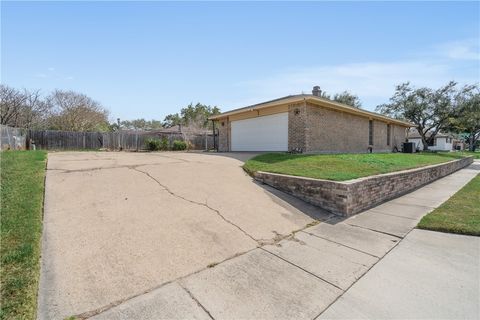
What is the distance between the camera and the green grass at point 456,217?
15.5 ft

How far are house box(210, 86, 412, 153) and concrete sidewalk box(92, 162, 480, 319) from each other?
8438mm

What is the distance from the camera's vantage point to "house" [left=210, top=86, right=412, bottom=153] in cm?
1228

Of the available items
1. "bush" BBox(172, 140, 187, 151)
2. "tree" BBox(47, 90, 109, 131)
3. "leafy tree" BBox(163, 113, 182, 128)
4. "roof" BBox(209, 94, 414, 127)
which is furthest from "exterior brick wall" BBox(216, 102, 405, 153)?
"leafy tree" BBox(163, 113, 182, 128)

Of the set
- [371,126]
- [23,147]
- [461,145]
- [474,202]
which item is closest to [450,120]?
[371,126]

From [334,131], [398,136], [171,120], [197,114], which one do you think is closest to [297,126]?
[334,131]

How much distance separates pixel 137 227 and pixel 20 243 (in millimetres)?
1364

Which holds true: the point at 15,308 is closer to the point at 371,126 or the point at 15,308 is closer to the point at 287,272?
the point at 287,272

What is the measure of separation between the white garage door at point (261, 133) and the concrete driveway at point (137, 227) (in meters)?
6.74

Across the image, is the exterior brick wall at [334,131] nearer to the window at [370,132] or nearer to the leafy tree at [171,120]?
the window at [370,132]

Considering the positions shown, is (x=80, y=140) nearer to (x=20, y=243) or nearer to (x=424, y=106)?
(x=20, y=243)

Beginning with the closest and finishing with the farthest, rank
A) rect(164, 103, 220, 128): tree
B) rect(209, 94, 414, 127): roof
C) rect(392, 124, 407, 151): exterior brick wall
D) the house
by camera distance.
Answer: rect(209, 94, 414, 127): roof, the house, rect(392, 124, 407, 151): exterior brick wall, rect(164, 103, 220, 128): tree

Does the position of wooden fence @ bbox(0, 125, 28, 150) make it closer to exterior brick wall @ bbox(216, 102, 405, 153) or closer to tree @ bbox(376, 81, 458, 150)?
exterior brick wall @ bbox(216, 102, 405, 153)

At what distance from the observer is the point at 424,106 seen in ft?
88.5

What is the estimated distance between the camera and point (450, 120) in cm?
2586
